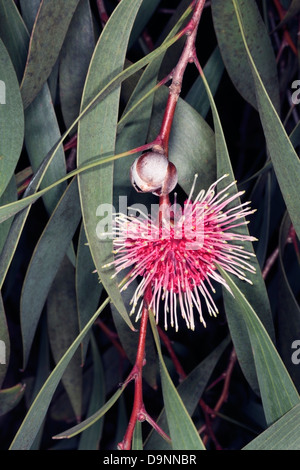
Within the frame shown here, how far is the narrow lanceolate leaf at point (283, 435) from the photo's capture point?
2.08 ft

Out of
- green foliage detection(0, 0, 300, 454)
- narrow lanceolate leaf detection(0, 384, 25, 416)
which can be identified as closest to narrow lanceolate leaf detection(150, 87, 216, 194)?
green foliage detection(0, 0, 300, 454)

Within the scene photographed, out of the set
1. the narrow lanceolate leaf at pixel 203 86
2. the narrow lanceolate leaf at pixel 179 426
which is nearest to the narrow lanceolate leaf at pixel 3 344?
the narrow lanceolate leaf at pixel 179 426

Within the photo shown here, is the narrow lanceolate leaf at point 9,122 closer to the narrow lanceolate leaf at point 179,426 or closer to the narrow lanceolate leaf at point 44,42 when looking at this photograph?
the narrow lanceolate leaf at point 44,42

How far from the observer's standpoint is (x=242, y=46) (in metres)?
0.84

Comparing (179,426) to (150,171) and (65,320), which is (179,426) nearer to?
(150,171)

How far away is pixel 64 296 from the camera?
1020mm

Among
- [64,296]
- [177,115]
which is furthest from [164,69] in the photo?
[64,296]

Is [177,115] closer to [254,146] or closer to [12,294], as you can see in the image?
[254,146]

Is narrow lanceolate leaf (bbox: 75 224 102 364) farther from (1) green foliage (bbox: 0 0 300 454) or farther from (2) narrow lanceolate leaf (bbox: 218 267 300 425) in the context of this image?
(2) narrow lanceolate leaf (bbox: 218 267 300 425)

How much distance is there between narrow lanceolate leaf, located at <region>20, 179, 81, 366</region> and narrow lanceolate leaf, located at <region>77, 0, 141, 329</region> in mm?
97

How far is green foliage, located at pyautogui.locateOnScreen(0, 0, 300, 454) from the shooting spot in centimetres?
67

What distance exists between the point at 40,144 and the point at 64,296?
331 mm

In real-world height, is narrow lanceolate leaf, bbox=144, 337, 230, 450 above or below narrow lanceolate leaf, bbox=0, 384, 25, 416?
below

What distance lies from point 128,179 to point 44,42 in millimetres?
229
